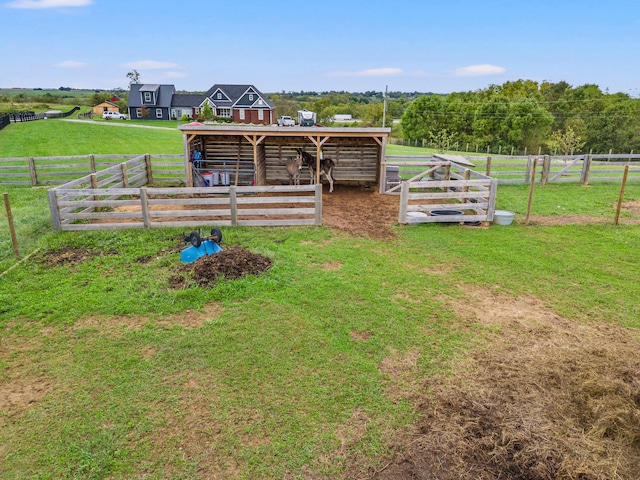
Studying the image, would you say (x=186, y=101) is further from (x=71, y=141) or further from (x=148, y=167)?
(x=148, y=167)

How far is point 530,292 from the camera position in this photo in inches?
245

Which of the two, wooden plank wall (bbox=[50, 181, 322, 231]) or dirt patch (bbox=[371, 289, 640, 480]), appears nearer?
dirt patch (bbox=[371, 289, 640, 480])

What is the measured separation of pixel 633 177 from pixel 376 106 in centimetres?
6284

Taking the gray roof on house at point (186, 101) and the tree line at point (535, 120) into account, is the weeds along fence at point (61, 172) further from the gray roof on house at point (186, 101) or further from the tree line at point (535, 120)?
the gray roof on house at point (186, 101)

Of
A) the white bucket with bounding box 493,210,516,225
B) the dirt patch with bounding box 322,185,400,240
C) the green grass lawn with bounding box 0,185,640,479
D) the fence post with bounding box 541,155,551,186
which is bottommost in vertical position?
the green grass lawn with bounding box 0,185,640,479

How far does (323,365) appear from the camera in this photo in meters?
4.42

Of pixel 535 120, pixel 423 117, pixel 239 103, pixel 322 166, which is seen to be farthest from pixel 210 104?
pixel 322 166

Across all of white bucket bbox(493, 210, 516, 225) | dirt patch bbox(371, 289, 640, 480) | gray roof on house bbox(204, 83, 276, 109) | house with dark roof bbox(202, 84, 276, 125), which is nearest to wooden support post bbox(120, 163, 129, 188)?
white bucket bbox(493, 210, 516, 225)

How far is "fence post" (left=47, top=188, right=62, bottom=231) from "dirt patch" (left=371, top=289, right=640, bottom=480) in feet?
25.5

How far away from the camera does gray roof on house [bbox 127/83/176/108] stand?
61062mm

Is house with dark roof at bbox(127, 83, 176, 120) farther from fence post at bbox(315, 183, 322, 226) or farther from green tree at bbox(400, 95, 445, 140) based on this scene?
fence post at bbox(315, 183, 322, 226)

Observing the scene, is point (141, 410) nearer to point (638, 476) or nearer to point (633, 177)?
point (638, 476)

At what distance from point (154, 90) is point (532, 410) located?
6768 cm

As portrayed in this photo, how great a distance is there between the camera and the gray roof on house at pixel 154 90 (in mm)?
61062
